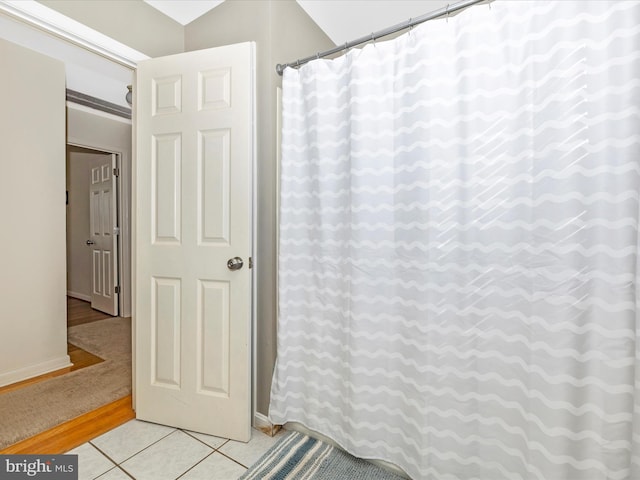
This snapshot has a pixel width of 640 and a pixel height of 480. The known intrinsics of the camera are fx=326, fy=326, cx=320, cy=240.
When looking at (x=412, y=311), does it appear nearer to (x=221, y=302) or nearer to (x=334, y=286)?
(x=334, y=286)

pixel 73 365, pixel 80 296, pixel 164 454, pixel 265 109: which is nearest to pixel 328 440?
pixel 164 454

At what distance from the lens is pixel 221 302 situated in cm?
167

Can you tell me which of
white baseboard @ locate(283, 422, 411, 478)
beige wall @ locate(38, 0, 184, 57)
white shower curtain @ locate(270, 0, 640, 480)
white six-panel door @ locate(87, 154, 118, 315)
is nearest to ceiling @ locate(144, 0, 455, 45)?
beige wall @ locate(38, 0, 184, 57)

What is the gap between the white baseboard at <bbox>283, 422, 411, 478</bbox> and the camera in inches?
56.6

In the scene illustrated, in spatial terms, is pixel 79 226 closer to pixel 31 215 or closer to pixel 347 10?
pixel 31 215

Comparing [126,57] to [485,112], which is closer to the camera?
[485,112]

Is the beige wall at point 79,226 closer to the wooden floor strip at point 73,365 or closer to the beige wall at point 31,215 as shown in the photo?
the wooden floor strip at point 73,365

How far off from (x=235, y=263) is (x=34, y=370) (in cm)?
206

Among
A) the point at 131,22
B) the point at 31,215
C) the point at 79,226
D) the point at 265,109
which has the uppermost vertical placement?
the point at 131,22

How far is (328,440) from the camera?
5.33ft

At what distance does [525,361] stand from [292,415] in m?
1.11

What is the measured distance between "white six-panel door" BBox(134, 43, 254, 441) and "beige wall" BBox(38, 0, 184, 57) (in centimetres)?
17

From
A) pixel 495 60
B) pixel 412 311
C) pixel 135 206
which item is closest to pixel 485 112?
pixel 495 60
